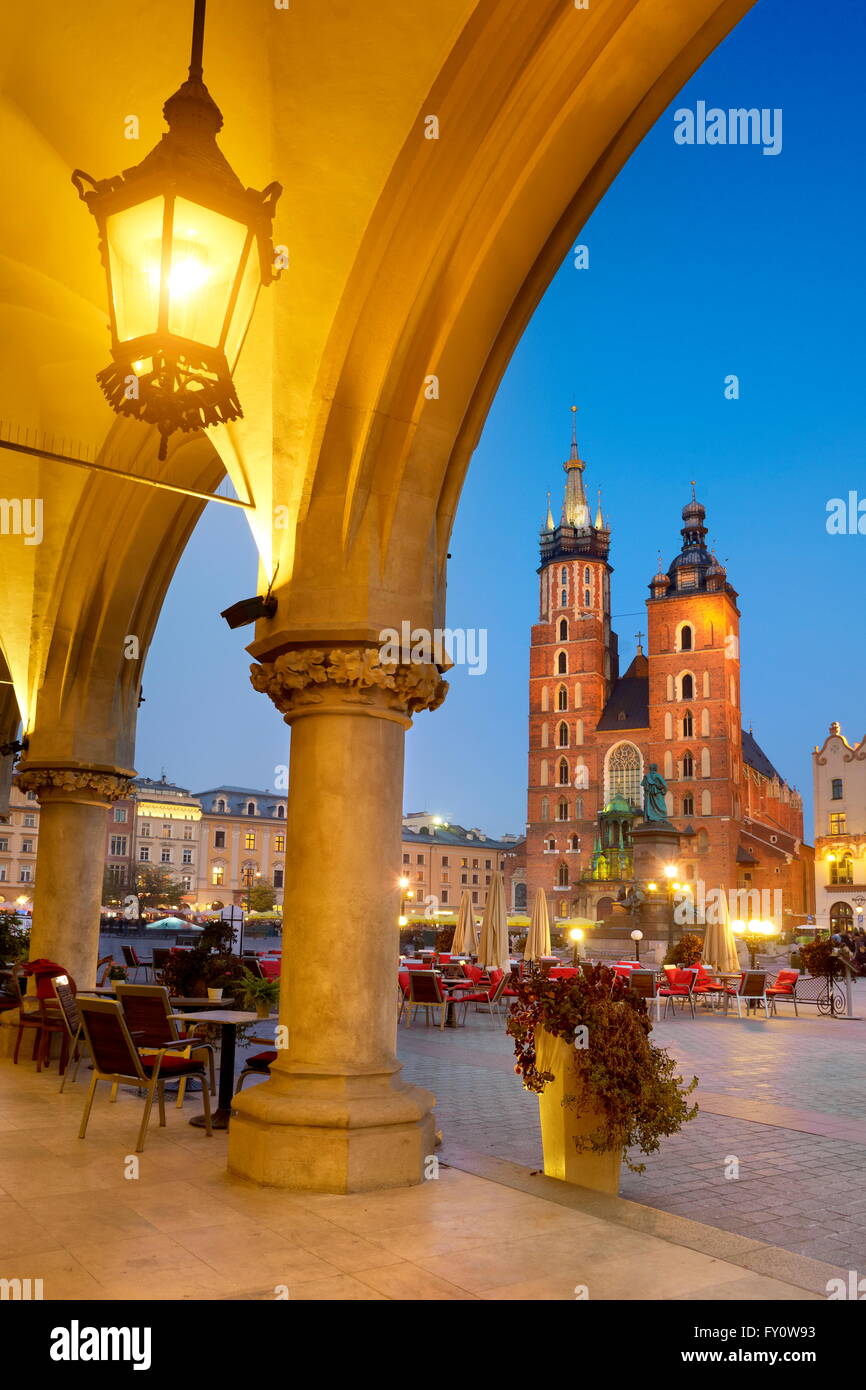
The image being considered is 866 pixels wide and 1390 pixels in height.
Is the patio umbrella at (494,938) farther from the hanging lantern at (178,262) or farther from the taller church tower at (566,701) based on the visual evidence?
the taller church tower at (566,701)

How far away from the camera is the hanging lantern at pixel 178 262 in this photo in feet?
12.4

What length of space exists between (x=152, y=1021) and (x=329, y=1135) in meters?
2.35

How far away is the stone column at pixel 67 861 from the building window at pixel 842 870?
47.9m

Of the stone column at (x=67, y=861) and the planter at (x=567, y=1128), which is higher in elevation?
the stone column at (x=67, y=861)

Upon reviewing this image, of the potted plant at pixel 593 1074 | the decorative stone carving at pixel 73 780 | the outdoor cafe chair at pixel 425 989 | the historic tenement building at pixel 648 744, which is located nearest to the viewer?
the potted plant at pixel 593 1074

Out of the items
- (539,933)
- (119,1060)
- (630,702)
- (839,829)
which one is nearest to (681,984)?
(539,933)

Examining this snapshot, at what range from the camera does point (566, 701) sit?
236 ft

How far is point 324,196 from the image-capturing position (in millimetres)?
6059

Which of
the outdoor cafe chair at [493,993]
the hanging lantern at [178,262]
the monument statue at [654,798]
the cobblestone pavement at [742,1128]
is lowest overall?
the cobblestone pavement at [742,1128]

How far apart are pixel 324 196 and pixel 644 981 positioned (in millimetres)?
12155

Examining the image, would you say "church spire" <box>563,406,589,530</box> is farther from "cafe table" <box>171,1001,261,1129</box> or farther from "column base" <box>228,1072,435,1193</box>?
"column base" <box>228,1072,435,1193</box>

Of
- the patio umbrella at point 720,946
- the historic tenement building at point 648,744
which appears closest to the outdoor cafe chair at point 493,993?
the patio umbrella at point 720,946
